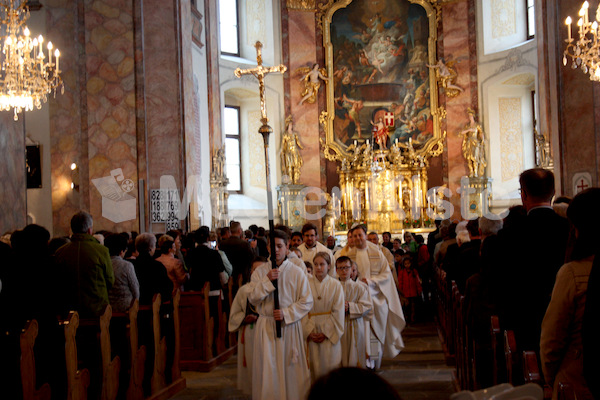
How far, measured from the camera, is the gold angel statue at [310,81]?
24.0m

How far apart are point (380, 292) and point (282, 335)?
2.62 meters

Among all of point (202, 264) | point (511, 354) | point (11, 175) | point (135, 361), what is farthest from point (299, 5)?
point (511, 354)

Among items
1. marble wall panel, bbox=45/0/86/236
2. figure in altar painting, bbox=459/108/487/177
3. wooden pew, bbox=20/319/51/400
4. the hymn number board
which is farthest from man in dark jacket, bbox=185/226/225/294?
figure in altar painting, bbox=459/108/487/177

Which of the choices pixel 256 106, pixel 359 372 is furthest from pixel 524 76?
pixel 359 372

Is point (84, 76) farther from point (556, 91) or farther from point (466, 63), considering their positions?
point (466, 63)

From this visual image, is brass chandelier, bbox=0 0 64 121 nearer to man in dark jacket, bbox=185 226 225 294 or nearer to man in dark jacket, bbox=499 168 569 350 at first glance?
man in dark jacket, bbox=185 226 225 294

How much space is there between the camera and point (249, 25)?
945 inches

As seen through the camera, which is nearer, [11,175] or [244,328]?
[244,328]

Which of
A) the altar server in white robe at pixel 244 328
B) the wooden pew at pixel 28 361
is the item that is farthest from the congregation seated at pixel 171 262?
the wooden pew at pixel 28 361

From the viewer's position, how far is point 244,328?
653cm

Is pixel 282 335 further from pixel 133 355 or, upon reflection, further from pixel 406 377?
pixel 406 377

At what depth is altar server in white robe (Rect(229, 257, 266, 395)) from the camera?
21.0 ft

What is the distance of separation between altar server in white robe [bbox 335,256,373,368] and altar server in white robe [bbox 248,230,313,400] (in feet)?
3.79

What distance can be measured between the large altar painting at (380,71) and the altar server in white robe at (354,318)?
17.0 metres
